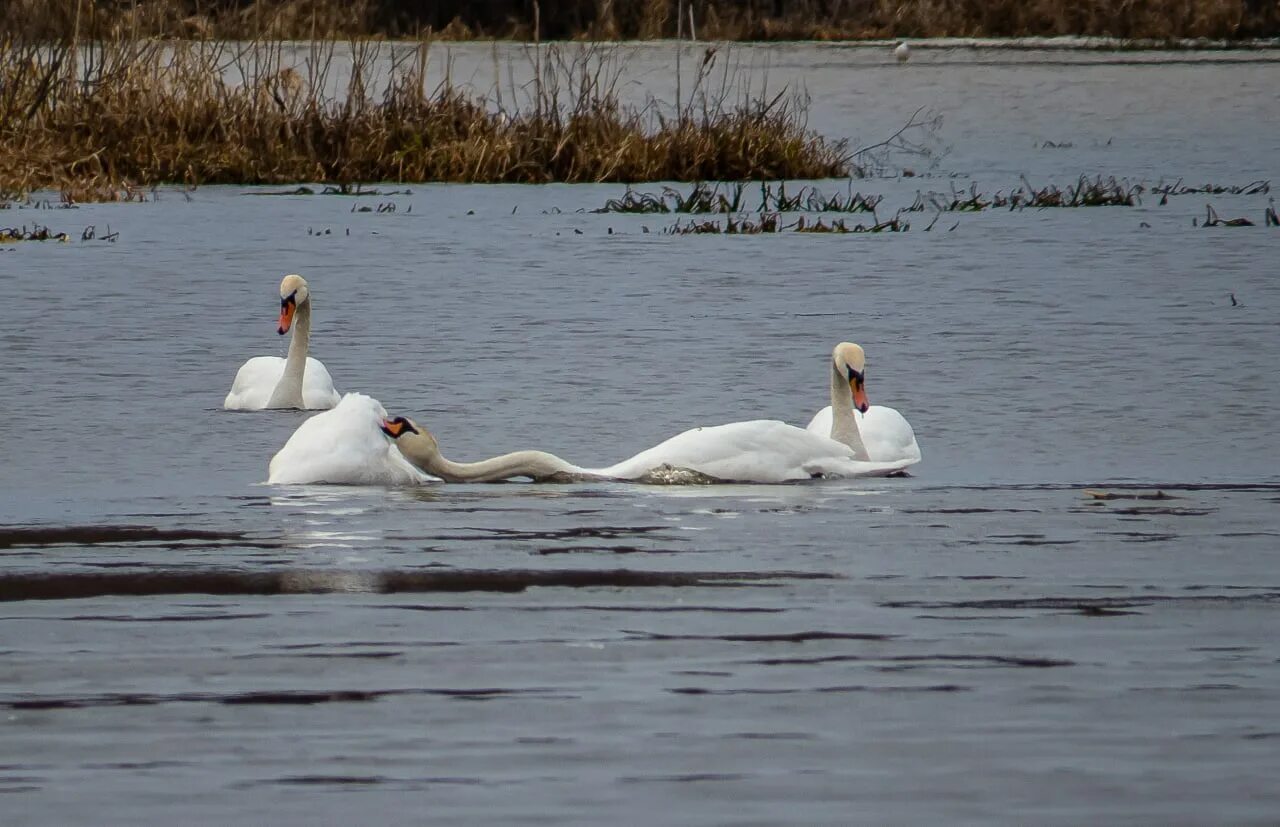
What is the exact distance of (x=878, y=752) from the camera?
5.28 metres

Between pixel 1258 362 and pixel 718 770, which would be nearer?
pixel 718 770

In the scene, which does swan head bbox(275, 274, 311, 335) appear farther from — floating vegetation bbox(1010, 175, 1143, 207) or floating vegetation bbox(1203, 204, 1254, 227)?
floating vegetation bbox(1010, 175, 1143, 207)

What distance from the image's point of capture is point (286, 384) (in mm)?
12602

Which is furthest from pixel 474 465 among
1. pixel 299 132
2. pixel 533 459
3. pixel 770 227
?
pixel 299 132

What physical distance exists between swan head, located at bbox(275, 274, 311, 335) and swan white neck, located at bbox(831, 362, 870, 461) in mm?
4126

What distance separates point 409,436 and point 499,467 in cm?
35

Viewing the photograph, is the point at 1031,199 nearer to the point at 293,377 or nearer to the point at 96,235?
the point at 96,235

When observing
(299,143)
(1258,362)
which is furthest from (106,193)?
(1258,362)

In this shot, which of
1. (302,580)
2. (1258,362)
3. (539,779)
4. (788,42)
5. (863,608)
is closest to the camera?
(539,779)

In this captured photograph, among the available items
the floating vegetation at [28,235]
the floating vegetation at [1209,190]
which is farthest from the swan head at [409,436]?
the floating vegetation at [1209,190]

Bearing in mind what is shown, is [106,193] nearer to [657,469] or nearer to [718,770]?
[657,469]

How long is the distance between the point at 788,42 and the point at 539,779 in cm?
4665

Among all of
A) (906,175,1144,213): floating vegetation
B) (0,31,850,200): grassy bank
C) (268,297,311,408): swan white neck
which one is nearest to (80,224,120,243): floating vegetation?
(0,31,850,200): grassy bank

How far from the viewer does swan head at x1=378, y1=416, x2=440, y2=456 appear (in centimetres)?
957
